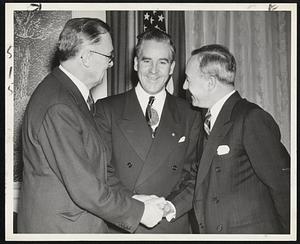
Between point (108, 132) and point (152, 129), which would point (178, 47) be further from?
point (108, 132)

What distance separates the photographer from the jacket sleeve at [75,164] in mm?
1721

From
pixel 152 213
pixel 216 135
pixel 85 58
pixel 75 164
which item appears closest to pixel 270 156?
pixel 216 135

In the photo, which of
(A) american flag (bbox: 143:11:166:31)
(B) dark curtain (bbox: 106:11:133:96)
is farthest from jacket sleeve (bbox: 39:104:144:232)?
(A) american flag (bbox: 143:11:166:31)

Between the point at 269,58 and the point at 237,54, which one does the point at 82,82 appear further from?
the point at 269,58

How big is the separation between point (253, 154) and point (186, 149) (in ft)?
1.33

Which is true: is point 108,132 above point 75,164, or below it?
above

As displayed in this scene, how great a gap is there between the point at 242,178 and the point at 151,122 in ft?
1.99

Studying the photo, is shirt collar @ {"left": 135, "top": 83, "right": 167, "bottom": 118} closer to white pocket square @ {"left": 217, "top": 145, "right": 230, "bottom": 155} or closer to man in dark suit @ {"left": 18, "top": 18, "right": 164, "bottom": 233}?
man in dark suit @ {"left": 18, "top": 18, "right": 164, "bottom": 233}

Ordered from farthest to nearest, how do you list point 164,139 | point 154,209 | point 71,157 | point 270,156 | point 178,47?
1. point 178,47
2. point 164,139
3. point 154,209
4. point 270,156
5. point 71,157

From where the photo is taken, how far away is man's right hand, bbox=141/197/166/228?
1937 mm

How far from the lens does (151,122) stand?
208 cm

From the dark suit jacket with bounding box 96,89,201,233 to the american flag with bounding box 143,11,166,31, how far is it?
0.49 m

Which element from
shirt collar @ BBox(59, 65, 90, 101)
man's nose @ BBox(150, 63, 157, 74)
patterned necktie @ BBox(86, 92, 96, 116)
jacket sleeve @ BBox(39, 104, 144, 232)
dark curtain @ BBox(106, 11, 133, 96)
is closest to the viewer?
jacket sleeve @ BBox(39, 104, 144, 232)

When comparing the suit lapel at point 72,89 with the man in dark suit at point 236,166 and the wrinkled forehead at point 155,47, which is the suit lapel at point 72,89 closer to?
the wrinkled forehead at point 155,47
